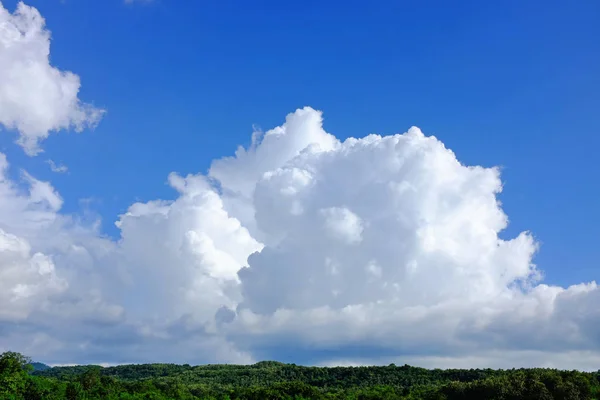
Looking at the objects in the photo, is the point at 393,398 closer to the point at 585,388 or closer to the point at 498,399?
the point at 498,399

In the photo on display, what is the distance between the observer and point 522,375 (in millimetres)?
108375

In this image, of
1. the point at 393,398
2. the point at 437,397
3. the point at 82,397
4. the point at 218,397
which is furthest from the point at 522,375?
the point at 82,397

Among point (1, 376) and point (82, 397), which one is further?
point (82, 397)

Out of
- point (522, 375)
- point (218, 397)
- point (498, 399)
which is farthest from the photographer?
point (218, 397)

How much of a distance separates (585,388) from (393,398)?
39628 mm

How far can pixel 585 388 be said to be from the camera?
105 m

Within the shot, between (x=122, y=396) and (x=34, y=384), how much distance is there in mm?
19126

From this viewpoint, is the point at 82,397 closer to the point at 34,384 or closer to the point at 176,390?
the point at 34,384

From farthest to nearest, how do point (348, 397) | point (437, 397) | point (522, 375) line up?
point (348, 397), point (437, 397), point (522, 375)

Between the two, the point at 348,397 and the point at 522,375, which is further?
the point at 348,397

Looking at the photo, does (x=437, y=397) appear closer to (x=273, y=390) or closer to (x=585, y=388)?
(x=585, y=388)

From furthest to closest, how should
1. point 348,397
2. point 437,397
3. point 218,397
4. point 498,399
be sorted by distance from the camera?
point 218,397, point 348,397, point 437,397, point 498,399

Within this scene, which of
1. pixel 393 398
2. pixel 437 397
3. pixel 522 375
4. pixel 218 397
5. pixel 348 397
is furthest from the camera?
pixel 218 397

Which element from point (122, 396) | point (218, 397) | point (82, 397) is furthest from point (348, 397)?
point (82, 397)
